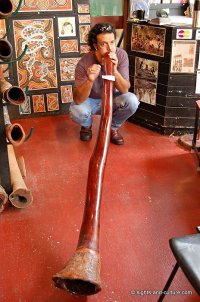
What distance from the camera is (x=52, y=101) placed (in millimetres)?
3729

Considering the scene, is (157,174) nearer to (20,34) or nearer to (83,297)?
(83,297)

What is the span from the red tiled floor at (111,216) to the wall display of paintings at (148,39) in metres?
0.76

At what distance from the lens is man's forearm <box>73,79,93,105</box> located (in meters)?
2.74

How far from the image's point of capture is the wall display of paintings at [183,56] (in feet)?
9.89

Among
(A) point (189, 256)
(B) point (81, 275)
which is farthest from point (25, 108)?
(A) point (189, 256)

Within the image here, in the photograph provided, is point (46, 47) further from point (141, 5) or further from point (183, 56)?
point (183, 56)

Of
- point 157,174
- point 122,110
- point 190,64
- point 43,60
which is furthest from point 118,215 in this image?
point 43,60

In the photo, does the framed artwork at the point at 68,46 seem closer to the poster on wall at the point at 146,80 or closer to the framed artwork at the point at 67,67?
the framed artwork at the point at 67,67

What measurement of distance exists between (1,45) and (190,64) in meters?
1.69

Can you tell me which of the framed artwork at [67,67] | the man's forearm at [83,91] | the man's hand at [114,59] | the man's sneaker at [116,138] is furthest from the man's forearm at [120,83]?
the framed artwork at [67,67]

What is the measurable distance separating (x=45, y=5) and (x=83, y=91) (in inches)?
46.3

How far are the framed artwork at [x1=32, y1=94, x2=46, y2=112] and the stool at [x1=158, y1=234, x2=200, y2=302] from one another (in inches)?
104

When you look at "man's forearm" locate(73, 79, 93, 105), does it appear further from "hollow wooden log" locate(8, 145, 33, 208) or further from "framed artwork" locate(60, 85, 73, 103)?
"hollow wooden log" locate(8, 145, 33, 208)

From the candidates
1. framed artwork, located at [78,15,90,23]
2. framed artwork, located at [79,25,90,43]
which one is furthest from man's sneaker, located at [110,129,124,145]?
framed artwork, located at [78,15,90,23]
